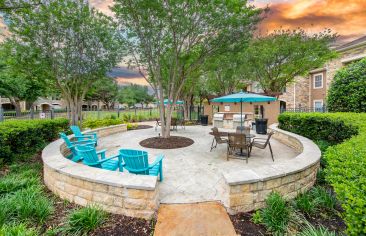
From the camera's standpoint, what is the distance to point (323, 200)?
2971 millimetres

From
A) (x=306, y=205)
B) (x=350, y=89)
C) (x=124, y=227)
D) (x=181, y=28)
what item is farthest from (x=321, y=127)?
(x=124, y=227)

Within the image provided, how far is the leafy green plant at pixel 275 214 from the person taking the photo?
2436mm

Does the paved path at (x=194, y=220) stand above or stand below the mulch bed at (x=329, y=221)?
above

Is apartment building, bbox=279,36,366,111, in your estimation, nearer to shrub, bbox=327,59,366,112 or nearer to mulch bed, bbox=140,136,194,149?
shrub, bbox=327,59,366,112

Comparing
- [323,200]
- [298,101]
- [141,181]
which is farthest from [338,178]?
[298,101]

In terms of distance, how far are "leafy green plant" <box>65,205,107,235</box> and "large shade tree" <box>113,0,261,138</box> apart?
19.6 feet

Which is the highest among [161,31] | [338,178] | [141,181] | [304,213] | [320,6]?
[320,6]

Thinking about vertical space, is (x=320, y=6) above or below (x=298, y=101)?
above

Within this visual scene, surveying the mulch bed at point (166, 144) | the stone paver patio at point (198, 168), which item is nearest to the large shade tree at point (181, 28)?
the mulch bed at point (166, 144)

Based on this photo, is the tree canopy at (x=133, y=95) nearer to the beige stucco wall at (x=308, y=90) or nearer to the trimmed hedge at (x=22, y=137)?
the beige stucco wall at (x=308, y=90)

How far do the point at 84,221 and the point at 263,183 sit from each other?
2767 millimetres

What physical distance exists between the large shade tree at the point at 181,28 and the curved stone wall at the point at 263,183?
574 cm

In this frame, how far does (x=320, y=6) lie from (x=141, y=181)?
12.4 meters

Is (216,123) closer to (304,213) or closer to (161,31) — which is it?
(161,31)
